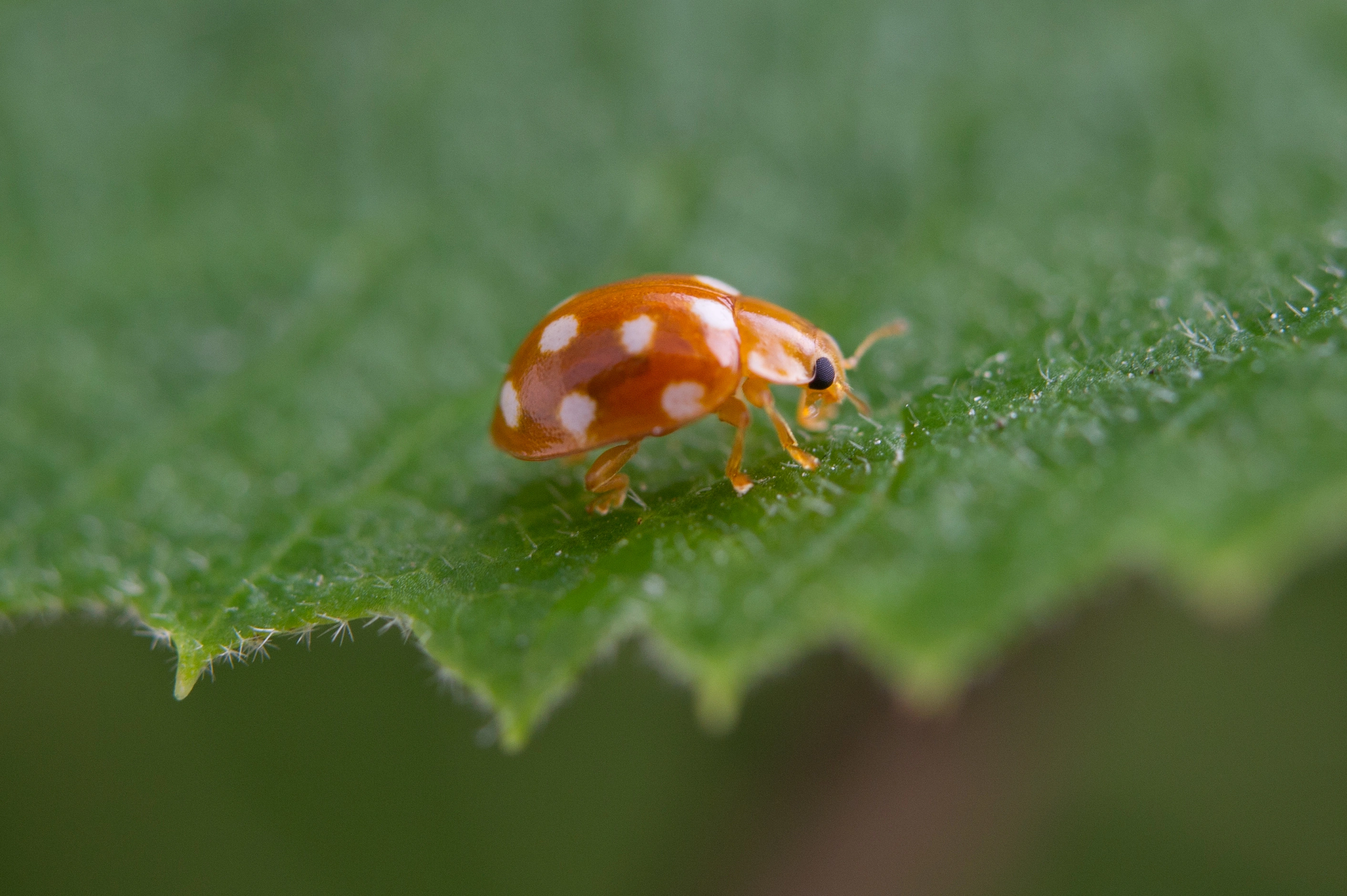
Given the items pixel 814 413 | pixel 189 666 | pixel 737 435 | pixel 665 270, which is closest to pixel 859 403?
pixel 814 413

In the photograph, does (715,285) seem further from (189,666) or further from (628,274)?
(189,666)

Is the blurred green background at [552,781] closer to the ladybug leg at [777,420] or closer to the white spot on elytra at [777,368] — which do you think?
the ladybug leg at [777,420]

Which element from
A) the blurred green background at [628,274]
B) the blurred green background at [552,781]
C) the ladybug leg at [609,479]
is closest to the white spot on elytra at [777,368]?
the ladybug leg at [609,479]

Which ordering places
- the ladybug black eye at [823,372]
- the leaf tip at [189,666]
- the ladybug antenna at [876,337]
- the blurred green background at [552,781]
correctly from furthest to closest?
the blurred green background at [552,781] < the ladybug antenna at [876,337] < the ladybug black eye at [823,372] < the leaf tip at [189,666]

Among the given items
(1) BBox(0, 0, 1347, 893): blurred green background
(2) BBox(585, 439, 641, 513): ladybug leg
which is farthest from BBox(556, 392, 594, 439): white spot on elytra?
(1) BBox(0, 0, 1347, 893): blurred green background

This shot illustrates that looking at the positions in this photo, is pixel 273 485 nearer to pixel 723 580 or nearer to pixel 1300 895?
pixel 723 580

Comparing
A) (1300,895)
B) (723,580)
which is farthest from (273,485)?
(1300,895)
